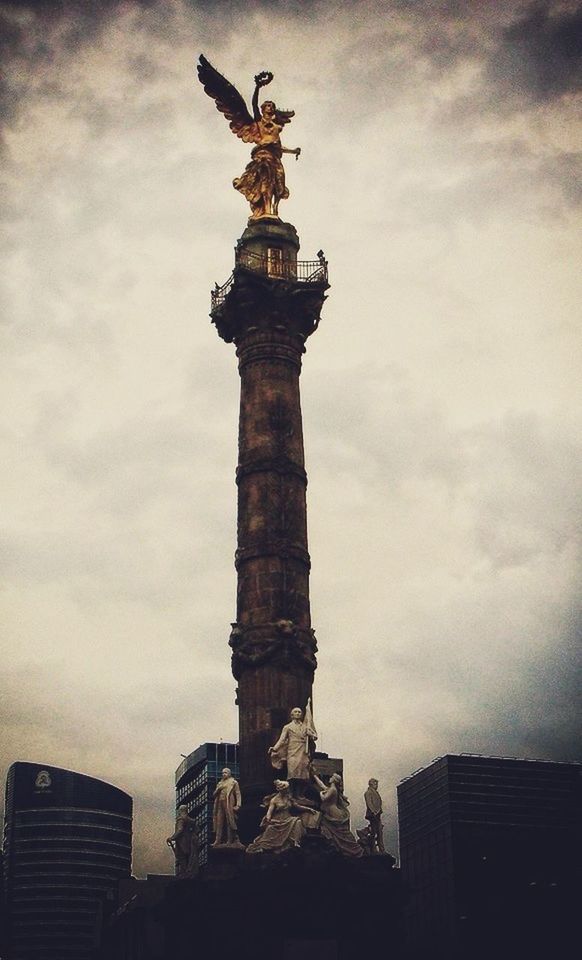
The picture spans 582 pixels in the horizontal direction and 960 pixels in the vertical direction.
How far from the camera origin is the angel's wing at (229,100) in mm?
46625

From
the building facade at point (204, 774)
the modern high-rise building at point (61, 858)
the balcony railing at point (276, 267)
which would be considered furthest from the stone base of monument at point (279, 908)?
the modern high-rise building at point (61, 858)

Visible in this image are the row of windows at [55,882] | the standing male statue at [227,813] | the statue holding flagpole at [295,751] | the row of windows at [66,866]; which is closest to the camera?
the standing male statue at [227,813]

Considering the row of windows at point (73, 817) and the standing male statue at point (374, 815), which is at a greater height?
the row of windows at point (73, 817)

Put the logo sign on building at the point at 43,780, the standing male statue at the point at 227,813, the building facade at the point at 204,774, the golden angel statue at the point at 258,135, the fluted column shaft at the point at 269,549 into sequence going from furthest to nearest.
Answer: the logo sign on building at the point at 43,780
the building facade at the point at 204,774
the golden angel statue at the point at 258,135
the fluted column shaft at the point at 269,549
the standing male statue at the point at 227,813

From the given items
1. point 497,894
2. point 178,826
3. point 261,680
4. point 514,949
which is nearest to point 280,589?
point 261,680

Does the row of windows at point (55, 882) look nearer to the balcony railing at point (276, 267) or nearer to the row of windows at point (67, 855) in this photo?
the row of windows at point (67, 855)

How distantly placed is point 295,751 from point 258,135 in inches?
885

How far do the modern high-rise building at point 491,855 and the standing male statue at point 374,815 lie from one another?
4925 centimetres

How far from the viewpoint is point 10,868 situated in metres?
144

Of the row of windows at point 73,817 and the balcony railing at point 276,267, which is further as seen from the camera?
the row of windows at point 73,817

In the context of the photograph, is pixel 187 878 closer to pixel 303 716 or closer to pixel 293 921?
pixel 293 921

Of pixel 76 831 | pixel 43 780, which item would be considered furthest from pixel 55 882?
pixel 43 780

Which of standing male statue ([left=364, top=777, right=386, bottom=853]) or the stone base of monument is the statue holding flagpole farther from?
standing male statue ([left=364, top=777, right=386, bottom=853])

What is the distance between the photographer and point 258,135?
153 feet
